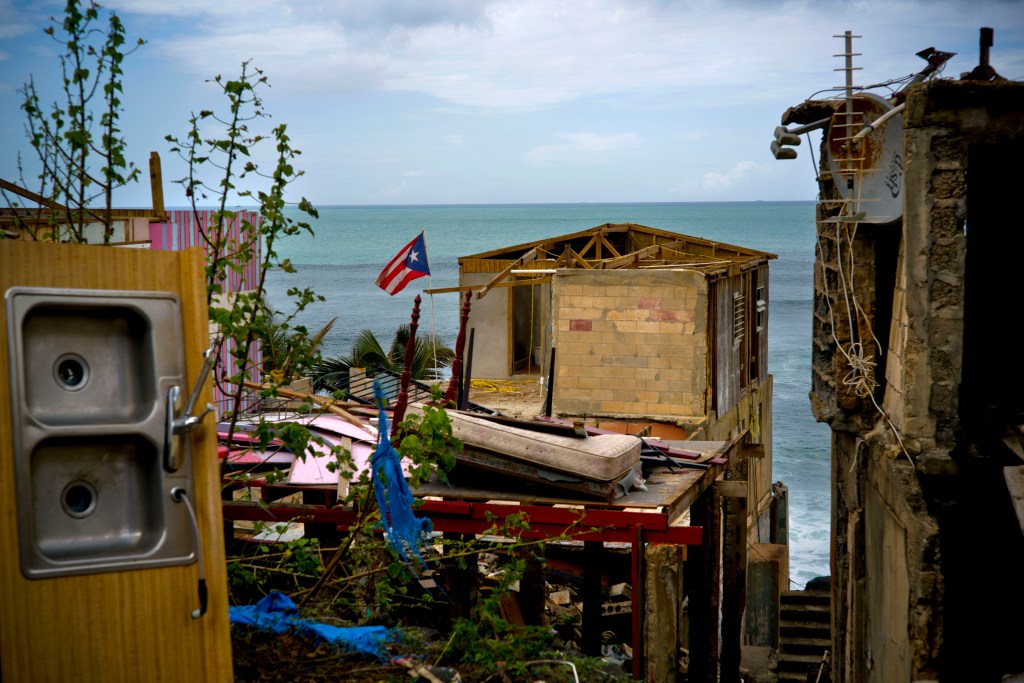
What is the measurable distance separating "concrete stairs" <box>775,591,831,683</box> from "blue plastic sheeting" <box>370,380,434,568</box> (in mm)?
8232

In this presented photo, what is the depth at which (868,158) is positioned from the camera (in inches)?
335

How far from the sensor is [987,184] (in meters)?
7.67

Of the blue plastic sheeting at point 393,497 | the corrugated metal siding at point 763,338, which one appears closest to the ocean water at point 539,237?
the blue plastic sheeting at point 393,497

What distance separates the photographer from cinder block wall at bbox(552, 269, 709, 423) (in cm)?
1673

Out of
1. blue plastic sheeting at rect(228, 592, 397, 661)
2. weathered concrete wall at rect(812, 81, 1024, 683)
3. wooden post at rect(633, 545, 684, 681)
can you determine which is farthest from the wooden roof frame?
blue plastic sheeting at rect(228, 592, 397, 661)

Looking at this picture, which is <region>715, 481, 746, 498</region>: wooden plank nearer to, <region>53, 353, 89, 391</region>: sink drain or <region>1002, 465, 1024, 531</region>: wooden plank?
<region>1002, 465, 1024, 531</region>: wooden plank

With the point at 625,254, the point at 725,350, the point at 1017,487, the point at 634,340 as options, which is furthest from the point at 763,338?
the point at 1017,487

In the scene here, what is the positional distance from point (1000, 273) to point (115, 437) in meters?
6.95

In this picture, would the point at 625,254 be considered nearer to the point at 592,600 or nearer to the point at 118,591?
the point at 592,600

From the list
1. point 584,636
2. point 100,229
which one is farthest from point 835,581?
point 100,229

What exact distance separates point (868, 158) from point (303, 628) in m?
6.09

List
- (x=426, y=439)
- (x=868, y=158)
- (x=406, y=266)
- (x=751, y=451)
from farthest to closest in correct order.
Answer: (x=406, y=266) < (x=751, y=451) < (x=868, y=158) < (x=426, y=439)

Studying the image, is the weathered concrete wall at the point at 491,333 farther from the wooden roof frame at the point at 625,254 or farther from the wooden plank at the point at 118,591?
the wooden plank at the point at 118,591

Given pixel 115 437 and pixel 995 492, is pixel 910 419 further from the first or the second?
pixel 115 437
